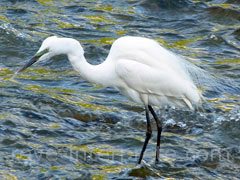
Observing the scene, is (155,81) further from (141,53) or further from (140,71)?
(141,53)

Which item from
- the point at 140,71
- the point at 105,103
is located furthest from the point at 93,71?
the point at 105,103

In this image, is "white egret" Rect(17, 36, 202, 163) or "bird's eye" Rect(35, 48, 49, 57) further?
"white egret" Rect(17, 36, 202, 163)

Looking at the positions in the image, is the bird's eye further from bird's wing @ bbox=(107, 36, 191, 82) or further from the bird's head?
bird's wing @ bbox=(107, 36, 191, 82)

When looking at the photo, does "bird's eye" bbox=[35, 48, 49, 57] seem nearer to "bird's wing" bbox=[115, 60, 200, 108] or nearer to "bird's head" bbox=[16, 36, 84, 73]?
"bird's head" bbox=[16, 36, 84, 73]

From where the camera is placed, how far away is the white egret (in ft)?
21.3

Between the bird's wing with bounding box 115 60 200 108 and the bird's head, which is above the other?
the bird's head

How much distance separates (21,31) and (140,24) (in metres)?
1.78

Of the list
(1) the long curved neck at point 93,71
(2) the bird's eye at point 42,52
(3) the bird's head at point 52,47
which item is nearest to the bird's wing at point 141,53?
(1) the long curved neck at point 93,71

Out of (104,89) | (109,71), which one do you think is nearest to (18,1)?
(104,89)

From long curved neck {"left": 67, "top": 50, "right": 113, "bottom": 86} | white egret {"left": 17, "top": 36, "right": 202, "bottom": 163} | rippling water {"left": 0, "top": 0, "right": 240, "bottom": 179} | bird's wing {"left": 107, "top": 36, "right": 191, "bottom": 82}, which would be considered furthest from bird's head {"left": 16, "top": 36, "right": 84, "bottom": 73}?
rippling water {"left": 0, "top": 0, "right": 240, "bottom": 179}

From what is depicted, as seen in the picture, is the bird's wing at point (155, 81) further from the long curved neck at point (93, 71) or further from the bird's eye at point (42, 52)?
the bird's eye at point (42, 52)

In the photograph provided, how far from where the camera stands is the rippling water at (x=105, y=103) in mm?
6527

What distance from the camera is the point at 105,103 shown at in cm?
808

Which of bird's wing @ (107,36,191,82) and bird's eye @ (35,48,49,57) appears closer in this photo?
bird's eye @ (35,48,49,57)
